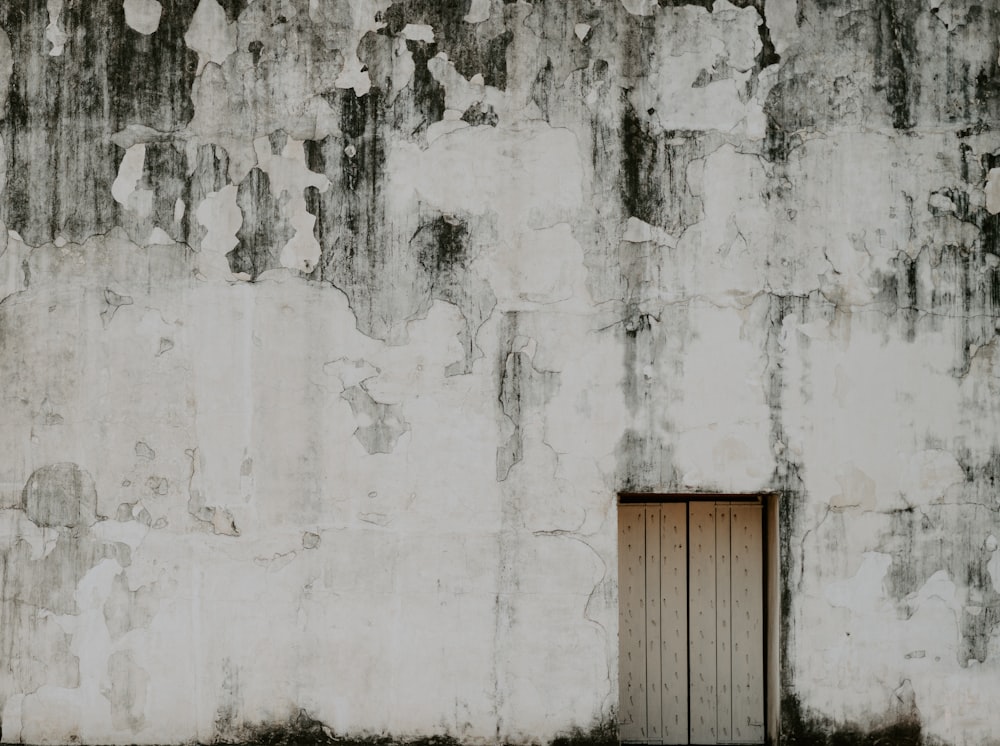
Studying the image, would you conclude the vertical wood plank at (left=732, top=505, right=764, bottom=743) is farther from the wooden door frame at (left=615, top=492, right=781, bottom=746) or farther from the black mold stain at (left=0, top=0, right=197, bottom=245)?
the black mold stain at (left=0, top=0, right=197, bottom=245)

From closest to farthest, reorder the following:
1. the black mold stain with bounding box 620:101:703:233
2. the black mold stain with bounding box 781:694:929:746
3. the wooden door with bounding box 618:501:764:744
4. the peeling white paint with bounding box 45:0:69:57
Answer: the black mold stain with bounding box 781:694:929:746
the black mold stain with bounding box 620:101:703:233
the peeling white paint with bounding box 45:0:69:57
the wooden door with bounding box 618:501:764:744

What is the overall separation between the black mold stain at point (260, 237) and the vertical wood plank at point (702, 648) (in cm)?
246

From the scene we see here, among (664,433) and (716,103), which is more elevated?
(716,103)

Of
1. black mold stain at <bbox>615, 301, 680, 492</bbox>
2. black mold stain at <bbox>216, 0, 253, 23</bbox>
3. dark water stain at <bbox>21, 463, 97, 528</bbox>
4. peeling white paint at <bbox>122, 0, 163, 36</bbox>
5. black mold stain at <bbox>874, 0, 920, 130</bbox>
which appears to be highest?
black mold stain at <bbox>216, 0, 253, 23</bbox>

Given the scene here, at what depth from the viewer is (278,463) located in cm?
512

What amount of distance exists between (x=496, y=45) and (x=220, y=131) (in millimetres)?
1353

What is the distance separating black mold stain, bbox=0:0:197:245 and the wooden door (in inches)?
124

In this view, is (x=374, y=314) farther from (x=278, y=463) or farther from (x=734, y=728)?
(x=734, y=728)

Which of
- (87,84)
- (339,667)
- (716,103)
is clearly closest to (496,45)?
(716,103)

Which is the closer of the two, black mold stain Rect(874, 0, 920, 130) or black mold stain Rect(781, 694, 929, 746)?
black mold stain Rect(781, 694, 929, 746)

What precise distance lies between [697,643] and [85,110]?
152 inches

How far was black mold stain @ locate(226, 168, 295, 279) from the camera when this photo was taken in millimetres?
5168

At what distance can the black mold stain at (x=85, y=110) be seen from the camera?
5199 mm

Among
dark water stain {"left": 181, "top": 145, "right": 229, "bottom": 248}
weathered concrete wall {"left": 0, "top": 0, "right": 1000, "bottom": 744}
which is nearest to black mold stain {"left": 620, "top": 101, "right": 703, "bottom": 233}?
weathered concrete wall {"left": 0, "top": 0, "right": 1000, "bottom": 744}
